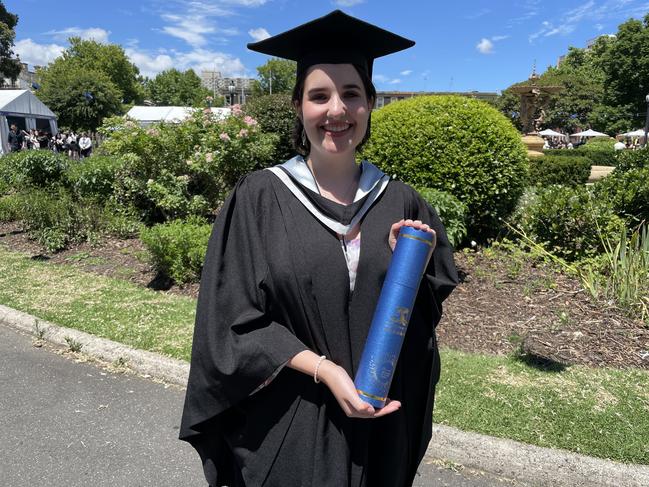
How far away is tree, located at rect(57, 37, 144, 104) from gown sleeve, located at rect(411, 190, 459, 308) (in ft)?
200

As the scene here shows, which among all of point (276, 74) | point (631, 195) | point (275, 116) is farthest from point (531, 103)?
point (276, 74)

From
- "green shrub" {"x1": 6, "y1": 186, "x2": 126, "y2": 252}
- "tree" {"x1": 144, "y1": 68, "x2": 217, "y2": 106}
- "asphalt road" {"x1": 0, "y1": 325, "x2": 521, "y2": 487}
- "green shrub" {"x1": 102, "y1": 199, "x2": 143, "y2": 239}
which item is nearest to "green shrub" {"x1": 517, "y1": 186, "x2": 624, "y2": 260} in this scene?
"asphalt road" {"x1": 0, "y1": 325, "x2": 521, "y2": 487}

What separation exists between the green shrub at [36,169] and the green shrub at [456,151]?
6.36 metres

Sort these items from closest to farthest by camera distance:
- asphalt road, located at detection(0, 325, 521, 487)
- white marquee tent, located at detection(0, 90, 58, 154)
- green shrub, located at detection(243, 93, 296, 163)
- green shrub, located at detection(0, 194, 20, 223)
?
asphalt road, located at detection(0, 325, 521, 487), green shrub, located at detection(0, 194, 20, 223), green shrub, located at detection(243, 93, 296, 163), white marquee tent, located at detection(0, 90, 58, 154)

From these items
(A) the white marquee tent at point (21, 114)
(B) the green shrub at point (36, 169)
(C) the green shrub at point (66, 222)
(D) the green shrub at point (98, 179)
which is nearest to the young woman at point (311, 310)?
(C) the green shrub at point (66, 222)

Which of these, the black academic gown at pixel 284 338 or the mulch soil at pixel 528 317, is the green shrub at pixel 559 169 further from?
the black academic gown at pixel 284 338

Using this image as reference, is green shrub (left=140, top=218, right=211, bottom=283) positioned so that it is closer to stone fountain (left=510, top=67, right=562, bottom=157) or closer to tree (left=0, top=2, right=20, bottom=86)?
stone fountain (left=510, top=67, right=562, bottom=157)

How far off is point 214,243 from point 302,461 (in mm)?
658

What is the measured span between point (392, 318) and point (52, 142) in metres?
29.5

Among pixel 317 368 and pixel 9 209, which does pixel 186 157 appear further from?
pixel 317 368

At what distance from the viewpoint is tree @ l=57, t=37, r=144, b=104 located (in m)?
57.2

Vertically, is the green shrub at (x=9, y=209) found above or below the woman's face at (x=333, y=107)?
below

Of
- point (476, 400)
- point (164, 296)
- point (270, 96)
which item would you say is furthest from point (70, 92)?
point (476, 400)

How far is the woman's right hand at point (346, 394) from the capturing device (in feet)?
4.06
